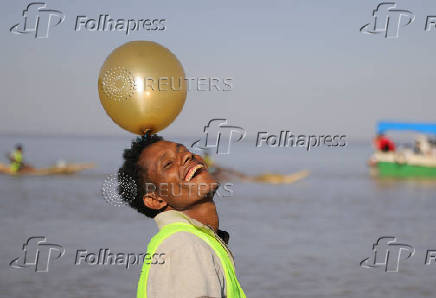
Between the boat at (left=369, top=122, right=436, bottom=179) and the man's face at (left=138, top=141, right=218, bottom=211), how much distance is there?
1234 inches

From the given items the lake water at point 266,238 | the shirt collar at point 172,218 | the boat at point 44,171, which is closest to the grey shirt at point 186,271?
the shirt collar at point 172,218

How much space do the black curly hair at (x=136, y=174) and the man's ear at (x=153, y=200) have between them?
0.03 m

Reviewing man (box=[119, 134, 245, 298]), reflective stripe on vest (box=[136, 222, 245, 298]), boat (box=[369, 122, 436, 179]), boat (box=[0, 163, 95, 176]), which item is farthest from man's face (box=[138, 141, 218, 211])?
boat (box=[369, 122, 436, 179])

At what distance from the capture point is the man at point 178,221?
2.03 m

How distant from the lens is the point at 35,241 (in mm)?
10945

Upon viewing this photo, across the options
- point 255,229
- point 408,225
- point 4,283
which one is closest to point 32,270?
point 4,283

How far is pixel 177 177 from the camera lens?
2393mm

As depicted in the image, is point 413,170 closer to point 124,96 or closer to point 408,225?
point 408,225

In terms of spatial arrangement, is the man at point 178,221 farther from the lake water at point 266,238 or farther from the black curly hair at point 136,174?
the lake water at point 266,238

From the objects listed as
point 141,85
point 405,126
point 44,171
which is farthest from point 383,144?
point 141,85

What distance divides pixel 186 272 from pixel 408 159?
32565mm

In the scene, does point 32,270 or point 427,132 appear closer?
point 32,270

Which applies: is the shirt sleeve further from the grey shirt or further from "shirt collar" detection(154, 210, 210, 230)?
"shirt collar" detection(154, 210, 210, 230)

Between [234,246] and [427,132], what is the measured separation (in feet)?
87.7
